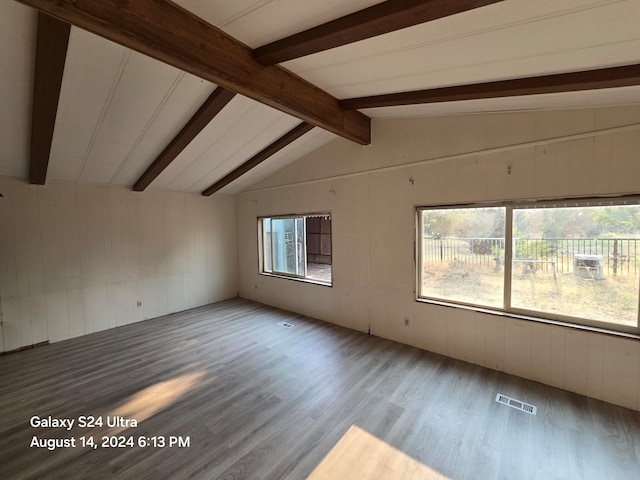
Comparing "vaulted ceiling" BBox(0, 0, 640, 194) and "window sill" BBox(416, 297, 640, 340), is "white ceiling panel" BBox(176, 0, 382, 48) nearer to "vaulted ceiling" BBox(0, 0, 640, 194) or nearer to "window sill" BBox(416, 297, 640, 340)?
"vaulted ceiling" BBox(0, 0, 640, 194)

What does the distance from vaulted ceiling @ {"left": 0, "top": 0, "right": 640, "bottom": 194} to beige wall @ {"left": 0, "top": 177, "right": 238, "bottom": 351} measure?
69 centimetres

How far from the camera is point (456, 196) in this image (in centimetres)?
322

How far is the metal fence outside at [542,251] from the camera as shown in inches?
96.0

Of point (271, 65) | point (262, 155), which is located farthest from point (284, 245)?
point (271, 65)

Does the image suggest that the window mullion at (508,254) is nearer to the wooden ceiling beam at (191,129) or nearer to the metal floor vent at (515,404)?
the metal floor vent at (515,404)

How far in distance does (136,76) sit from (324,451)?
3310mm

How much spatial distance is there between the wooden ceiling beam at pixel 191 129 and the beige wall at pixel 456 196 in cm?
199

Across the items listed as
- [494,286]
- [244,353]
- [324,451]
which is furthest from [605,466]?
[244,353]

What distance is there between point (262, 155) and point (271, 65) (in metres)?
2.07

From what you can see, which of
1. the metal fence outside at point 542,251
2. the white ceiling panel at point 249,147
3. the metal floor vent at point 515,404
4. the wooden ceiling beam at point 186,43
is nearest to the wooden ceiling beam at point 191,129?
the wooden ceiling beam at point 186,43

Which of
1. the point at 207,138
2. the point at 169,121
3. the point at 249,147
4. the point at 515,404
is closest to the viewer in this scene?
the point at 515,404

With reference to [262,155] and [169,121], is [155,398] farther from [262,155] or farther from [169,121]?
[262,155]

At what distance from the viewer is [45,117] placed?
2.53 metres

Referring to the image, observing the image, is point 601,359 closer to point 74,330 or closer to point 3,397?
point 3,397
